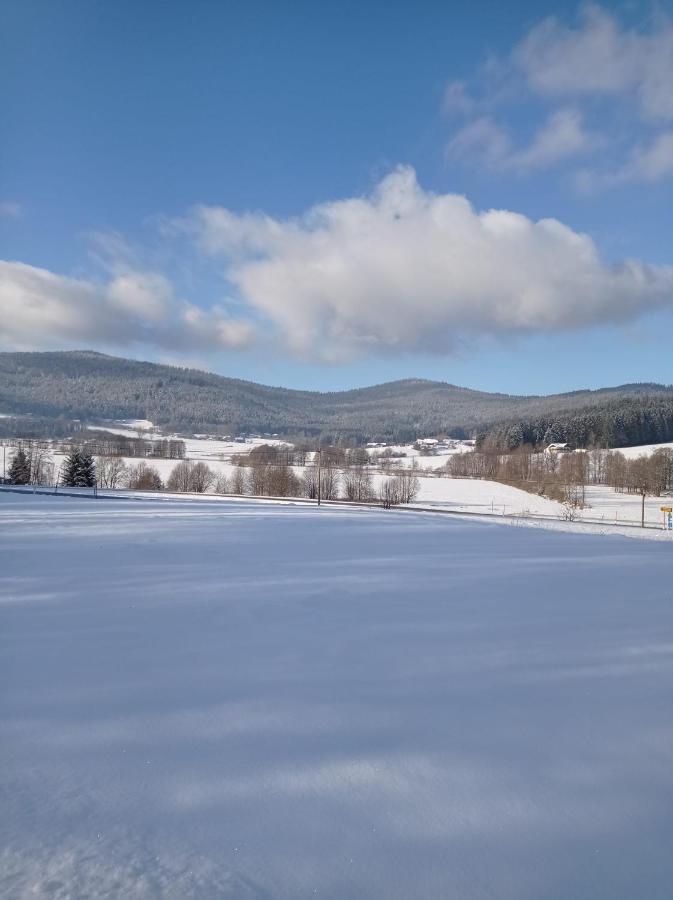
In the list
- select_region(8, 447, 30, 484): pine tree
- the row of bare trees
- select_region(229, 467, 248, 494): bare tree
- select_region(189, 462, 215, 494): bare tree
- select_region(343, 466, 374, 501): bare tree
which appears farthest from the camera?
select_region(189, 462, 215, 494): bare tree

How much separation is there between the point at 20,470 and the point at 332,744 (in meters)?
59.9

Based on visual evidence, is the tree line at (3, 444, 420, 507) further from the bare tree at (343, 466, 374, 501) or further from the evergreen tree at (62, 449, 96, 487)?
the evergreen tree at (62, 449, 96, 487)

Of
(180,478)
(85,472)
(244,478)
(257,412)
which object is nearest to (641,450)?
(244,478)

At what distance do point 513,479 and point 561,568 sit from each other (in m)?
64.5

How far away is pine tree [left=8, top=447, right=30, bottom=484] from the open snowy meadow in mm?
53105

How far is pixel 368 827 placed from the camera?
2.77 m

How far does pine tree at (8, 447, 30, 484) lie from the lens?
53.5 meters

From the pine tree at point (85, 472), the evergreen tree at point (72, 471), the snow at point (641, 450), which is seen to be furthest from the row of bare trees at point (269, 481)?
the snow at point (641, 450)

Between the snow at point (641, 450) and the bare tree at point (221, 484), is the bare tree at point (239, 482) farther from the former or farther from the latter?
the snow at point (641, 450)

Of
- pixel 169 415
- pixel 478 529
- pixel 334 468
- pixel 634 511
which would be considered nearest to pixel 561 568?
pixel 478 529

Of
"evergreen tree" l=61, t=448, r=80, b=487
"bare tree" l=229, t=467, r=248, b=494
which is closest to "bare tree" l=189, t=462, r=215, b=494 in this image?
"bare tree" l=229, t=467, r=248, b=494

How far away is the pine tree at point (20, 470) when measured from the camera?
5353 centimetres

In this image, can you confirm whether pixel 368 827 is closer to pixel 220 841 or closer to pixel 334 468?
pixel 220 841

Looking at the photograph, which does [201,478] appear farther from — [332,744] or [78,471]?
[332,744]
